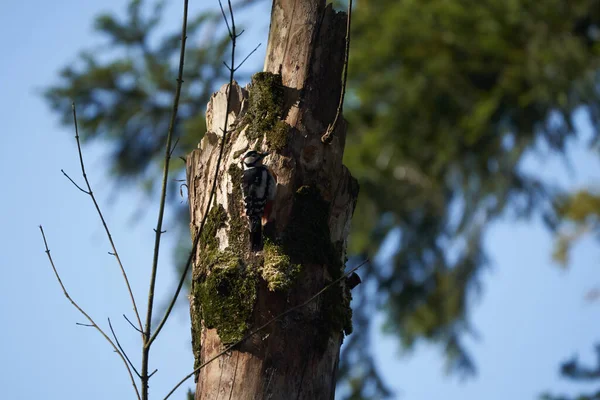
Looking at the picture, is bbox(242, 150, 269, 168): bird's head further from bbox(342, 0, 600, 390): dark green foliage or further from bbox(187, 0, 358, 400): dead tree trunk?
bbox(342, 0, 600, 390): dark green foliage

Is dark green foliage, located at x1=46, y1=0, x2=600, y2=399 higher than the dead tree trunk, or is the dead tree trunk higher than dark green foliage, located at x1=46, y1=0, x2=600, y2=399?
dark green foliage, located at x1=46, y1=0, x2=600, y2=399

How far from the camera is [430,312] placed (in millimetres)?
12203

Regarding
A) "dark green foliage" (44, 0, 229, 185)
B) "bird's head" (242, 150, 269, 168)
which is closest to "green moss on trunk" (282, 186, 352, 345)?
"bird's head" (242, 150, 269, 168)

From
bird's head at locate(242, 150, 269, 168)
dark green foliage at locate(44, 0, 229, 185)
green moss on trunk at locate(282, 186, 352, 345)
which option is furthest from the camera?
dark green foliage at locate(44, 0, 229, 185)

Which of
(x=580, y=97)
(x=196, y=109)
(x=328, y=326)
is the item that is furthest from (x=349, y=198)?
(x=580, y=97)

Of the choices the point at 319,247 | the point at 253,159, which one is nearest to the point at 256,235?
the point at 319,247

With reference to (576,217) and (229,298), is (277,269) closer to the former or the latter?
(229,298)

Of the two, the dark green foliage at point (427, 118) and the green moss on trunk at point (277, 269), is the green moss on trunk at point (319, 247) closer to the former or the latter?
the green moss on trunk at point (277, 269)

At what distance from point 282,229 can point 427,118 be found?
8.89 meters

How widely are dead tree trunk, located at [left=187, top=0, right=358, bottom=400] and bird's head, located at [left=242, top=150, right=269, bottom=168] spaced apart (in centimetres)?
3

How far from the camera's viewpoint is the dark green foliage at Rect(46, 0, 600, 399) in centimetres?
1040

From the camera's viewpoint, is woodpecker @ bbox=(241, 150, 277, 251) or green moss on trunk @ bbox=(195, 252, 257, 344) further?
woodpecker @ bbox=(241, 150, 277, 251)

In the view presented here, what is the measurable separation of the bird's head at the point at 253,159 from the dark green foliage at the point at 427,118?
6359 mm

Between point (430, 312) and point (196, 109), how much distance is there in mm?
4746
